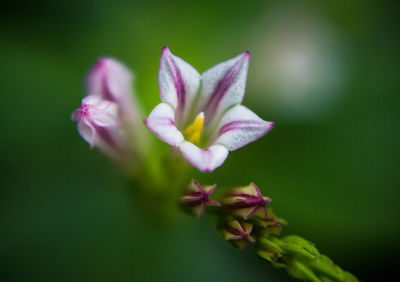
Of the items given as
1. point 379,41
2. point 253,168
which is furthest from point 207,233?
point 379,41

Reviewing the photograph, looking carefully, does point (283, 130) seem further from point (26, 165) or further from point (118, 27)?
point (26, 165)

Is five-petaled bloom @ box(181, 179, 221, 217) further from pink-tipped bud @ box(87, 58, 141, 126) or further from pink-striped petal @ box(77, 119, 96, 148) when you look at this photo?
pink-tipped bud @ box(87, 58, 141, 126)

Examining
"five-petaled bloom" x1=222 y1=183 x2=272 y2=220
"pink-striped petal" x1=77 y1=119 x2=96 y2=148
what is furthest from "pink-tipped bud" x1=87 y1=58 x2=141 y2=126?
"five-petaled bloom" x1=222 y1=183 x2=272 y2=220

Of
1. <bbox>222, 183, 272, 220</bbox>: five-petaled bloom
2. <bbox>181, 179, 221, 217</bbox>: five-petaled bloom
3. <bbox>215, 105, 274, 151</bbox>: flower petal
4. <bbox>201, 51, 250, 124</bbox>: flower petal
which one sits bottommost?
<bbox>181, 179, 221, 217</bbox>: five-petaled bloom

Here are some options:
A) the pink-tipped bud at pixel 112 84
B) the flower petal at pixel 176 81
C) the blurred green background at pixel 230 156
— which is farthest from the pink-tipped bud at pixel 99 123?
the blurred green background at pixel 230 156

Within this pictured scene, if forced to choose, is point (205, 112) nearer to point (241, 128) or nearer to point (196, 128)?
→ point (196, 128)
